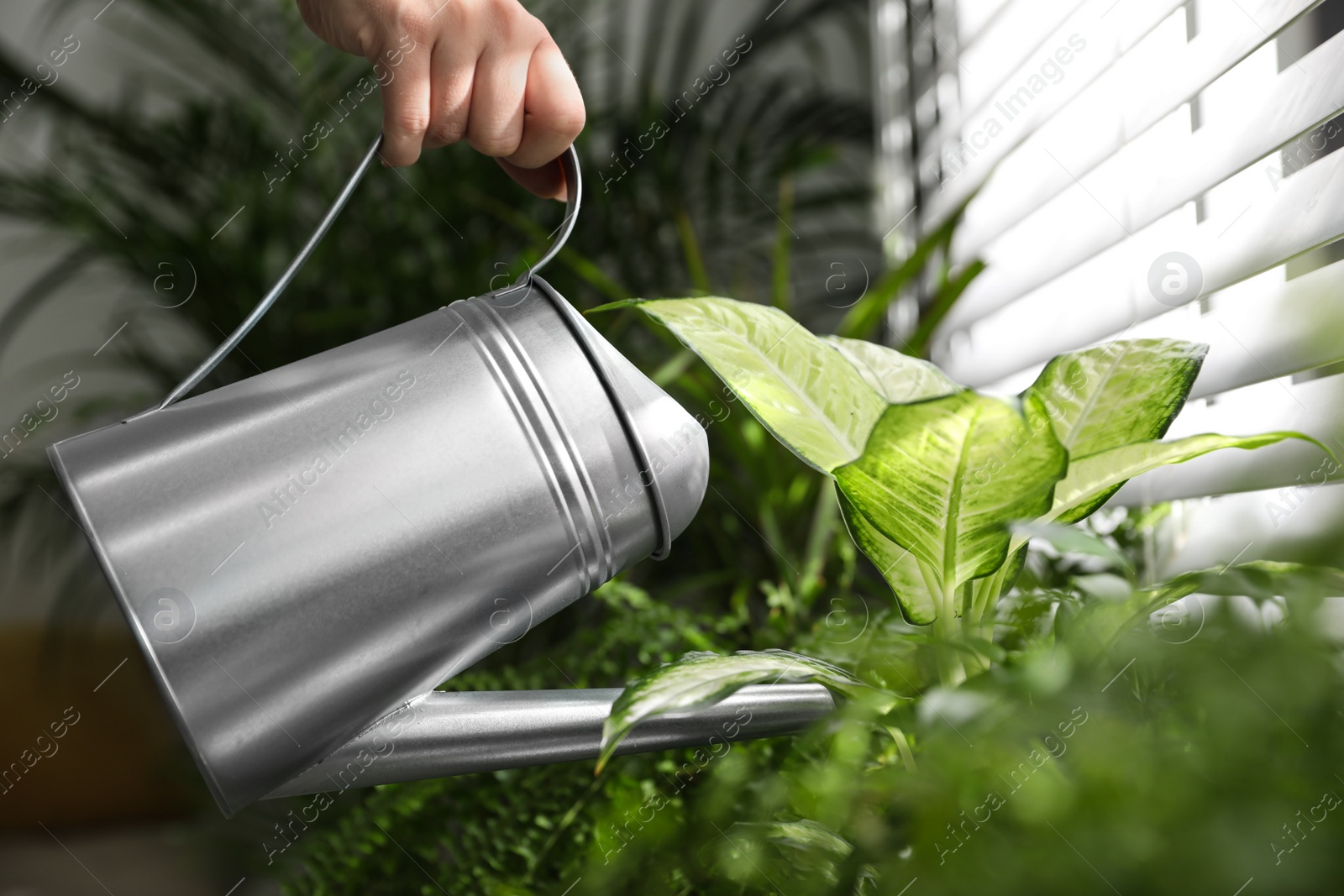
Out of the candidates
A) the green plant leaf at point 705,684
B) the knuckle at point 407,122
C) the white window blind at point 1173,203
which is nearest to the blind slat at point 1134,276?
the white window blind at point 1173,203

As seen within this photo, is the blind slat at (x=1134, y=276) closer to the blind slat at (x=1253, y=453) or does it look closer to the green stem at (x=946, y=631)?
the blind slat at (x=1253, y=453)

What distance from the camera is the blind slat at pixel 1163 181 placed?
0.48 m

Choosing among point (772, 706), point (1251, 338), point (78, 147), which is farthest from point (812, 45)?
point (772, 706)

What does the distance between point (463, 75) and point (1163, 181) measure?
0.52m

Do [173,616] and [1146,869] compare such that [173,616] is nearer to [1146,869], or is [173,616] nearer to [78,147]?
[1146,869]

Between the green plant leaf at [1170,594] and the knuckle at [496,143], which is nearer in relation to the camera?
the green plant leaf at [1170,594]

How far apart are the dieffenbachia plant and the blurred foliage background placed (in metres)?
0.04

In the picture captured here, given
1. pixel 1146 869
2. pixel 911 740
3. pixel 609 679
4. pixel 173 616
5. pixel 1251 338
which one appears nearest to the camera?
pixel 1146 869

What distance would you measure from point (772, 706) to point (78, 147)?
70.2 inches

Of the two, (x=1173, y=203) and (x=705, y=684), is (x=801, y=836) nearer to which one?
(x=705, y=684)

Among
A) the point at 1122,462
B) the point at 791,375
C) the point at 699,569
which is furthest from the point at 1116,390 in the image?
the point at 699,569

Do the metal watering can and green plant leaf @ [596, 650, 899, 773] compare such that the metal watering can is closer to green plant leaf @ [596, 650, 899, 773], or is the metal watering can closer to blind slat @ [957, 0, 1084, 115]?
green plant leaf @ [596, 650, 899, 773]

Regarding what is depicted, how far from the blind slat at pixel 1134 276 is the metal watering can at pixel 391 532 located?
39 centimetres

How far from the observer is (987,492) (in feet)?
1.07
